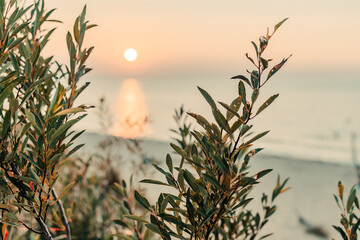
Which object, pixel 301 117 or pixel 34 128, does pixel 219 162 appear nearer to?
pixel 34 128

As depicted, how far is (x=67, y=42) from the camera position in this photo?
113cm

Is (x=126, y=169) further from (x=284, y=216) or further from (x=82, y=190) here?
(x=82, y=190)

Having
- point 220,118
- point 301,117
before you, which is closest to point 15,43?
point 220,118

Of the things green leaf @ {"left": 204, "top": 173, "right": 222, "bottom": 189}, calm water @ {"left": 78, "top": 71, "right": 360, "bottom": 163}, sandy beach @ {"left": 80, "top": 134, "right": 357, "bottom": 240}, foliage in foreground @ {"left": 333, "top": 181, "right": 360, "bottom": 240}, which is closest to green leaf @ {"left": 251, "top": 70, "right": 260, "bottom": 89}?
green leaf @ {"left": 204, "top": 173, "right": 222, "bottom": 189}

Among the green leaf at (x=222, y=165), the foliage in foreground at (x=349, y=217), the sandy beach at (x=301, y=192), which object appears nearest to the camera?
the green leaf at (x=222, y=165)

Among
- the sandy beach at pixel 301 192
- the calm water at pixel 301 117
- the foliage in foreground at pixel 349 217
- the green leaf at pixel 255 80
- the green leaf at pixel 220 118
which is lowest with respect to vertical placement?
the foliage in foreground at pixel 349 217

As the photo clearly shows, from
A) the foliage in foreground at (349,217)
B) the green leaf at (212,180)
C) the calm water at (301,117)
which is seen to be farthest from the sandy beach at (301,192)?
the green leaf at (212,180)

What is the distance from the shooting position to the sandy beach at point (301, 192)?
8.08 metres

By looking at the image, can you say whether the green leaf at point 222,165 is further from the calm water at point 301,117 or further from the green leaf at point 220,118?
the calm water at point 301,117

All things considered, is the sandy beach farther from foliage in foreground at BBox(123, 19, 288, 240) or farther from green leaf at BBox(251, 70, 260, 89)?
green leaf at BBox(251, 70, 260, 89)

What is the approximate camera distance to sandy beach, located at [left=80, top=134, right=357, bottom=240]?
8078 mm

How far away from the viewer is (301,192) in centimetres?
1016

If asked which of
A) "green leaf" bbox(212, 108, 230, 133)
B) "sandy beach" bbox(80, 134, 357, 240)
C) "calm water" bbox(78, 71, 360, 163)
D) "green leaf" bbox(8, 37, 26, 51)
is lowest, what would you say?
"green leaf" bbox(212, 108, 230, 133)

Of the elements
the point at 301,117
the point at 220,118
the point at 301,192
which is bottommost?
the point at 220,118
